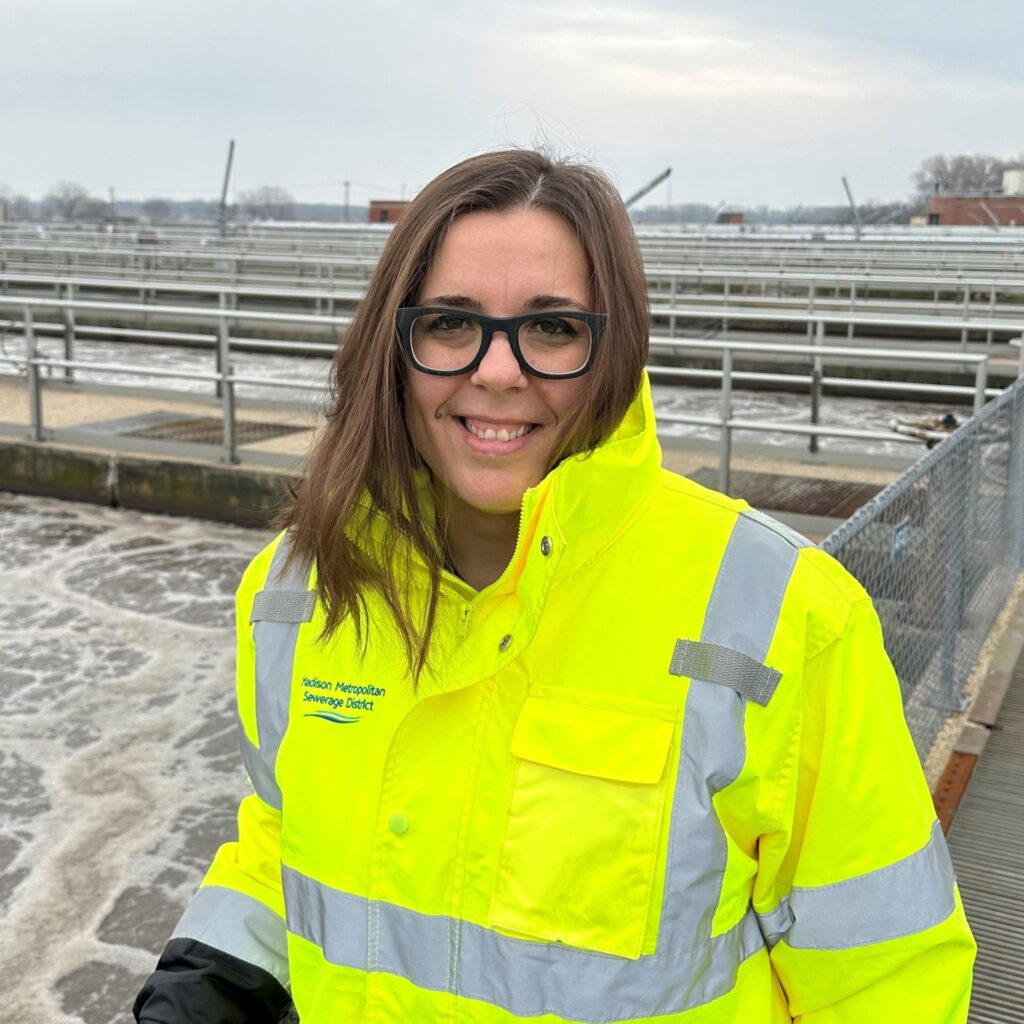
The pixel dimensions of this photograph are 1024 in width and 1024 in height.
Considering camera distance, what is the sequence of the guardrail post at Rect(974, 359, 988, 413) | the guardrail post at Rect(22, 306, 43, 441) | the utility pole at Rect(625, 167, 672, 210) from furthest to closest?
the utility pole at Rect(625, 167, 672, 210) → the guardrail post at Rect(22, 306, 43, 441) → the guardrail post at Rect(974, 359, 988, 413)

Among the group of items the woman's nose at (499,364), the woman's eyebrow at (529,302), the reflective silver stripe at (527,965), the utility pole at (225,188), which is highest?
the utility pole at (225,188)

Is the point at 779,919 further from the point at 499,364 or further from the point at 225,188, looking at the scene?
the point at 225,188

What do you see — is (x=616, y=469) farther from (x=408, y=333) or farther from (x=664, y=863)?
(x=664, y=863)

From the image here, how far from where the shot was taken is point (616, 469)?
1.21 metres

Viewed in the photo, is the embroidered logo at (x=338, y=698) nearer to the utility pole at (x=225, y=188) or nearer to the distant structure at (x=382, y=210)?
the utility pole at (x=225, y=188)

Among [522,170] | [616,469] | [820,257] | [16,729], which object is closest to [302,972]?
[616,469]

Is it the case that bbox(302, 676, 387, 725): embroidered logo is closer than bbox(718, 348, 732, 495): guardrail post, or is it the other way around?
bbox(302, 676, 387, 725): embroidered logo

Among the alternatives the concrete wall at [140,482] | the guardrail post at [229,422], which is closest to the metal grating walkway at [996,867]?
the concrete wall at [140,482]

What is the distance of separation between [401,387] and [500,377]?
6.3 inches

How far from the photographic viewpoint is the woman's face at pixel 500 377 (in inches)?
48.6

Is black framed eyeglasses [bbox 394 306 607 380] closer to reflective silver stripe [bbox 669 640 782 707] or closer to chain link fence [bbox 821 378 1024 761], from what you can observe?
reflective silver stripe [bbox 669 640 782 707]

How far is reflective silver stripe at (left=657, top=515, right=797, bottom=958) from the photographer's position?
117 centimetres

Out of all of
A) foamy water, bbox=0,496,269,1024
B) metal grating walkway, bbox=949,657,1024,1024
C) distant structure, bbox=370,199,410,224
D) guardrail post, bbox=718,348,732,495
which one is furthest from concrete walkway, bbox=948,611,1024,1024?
distant structure, bbox=370,199,410,224

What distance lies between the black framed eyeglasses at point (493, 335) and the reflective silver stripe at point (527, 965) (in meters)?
0.57
